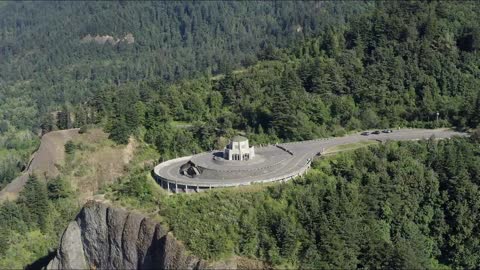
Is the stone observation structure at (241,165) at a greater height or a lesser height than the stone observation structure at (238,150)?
lesser

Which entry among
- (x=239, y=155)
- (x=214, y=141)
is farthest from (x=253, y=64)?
(x=239, y=155)

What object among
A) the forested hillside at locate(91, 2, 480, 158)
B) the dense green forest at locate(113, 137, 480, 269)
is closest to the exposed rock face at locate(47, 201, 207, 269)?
the dense green forest at locate(113, 137, 480, 269)

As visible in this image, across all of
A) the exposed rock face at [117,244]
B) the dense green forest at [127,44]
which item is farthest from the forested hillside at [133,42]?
the exposed rock face at [117,244]

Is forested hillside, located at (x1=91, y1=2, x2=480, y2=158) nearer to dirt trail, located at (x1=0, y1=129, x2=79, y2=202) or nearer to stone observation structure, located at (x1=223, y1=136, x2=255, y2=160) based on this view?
dirt trail, located at (x1=0, y1=129, x2=79, y2=202)

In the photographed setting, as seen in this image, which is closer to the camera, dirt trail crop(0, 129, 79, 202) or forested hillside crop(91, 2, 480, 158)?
dirt trail crop(0, 129, 79, 202)

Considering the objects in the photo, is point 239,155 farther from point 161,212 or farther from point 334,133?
point 334,133

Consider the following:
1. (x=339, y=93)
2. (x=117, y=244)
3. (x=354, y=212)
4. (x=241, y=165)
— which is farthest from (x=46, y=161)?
(x=354, y=212)

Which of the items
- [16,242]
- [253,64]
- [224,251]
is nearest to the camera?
[224,251]

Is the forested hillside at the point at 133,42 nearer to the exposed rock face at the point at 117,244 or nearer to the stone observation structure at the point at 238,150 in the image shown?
the exposed rock face at the point at 117,244
